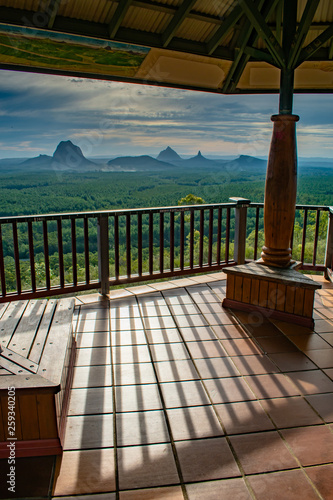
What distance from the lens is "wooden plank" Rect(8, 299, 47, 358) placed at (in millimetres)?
2094

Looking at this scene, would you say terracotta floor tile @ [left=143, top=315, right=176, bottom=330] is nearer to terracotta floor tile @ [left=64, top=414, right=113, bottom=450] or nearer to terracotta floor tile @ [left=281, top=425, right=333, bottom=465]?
terracotta floor tile @ [left=64, top=414, right=113, bottom=450]

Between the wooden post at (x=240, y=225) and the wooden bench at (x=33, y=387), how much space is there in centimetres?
313

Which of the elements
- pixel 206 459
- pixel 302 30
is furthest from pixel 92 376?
pixel 302 30

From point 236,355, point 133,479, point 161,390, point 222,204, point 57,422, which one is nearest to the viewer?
point 133,479

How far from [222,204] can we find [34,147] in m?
25.6

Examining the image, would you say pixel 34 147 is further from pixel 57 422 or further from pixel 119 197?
pixel 57 422

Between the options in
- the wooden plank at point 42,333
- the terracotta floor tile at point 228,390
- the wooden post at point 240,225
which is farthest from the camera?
the wooden post at point 240,225

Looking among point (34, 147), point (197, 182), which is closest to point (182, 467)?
point (197, 182)

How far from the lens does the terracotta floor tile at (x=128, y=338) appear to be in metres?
3.03

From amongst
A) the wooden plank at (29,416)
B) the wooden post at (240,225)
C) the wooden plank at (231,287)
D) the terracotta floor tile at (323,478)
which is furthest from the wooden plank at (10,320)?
the wooden post at (240,225)

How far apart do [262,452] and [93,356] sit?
1.42 meters

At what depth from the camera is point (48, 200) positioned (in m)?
13.7

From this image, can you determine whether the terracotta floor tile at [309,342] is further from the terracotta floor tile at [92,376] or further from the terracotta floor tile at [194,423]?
the terracotta floor tile at [92,376]

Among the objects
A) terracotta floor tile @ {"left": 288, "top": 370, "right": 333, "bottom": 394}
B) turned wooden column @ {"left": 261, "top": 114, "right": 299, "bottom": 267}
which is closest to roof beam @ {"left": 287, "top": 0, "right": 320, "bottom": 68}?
turned wooden column @ {"left": 261, "top": 114, "right": 299, "bottom": 267}
